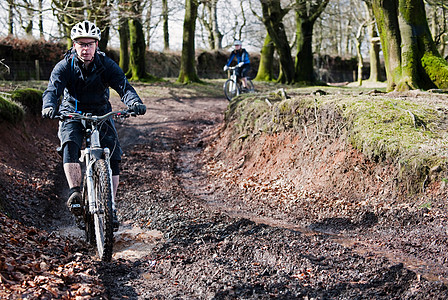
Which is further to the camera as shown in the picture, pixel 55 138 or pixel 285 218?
pixel 55 138

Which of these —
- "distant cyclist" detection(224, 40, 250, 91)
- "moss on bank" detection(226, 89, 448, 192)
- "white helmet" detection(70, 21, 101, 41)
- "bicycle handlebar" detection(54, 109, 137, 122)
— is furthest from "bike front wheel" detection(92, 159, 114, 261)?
"distant cyclist" detection(224, 40, 250, 91)

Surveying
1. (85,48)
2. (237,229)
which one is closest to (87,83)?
(85,48)

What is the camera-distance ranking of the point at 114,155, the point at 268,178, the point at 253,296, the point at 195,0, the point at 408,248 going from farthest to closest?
the point at 195,0, the point at 268,178, the point at 114,155, the point at 408,248, the point at 253,296

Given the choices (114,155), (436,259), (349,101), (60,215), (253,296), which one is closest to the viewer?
(253,296)

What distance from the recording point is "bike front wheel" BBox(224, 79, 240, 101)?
1538cm

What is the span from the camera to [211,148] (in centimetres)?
1225

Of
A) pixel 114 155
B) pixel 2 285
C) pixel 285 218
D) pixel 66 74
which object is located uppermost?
pixel 66 74

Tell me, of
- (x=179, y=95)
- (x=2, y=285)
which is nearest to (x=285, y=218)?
(x=2, y=285)

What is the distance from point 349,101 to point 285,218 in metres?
2.64

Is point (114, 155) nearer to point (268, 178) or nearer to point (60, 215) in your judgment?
point (60, 215)

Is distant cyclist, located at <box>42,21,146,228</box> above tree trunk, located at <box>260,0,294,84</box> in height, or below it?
below

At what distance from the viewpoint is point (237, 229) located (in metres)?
5.52

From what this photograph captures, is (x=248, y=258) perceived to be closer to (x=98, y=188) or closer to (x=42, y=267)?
(x=98, y=188)

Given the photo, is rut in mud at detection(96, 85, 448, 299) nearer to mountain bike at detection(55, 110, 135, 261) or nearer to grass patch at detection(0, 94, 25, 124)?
mountain bike at detection(55, 110, 135, 261)
